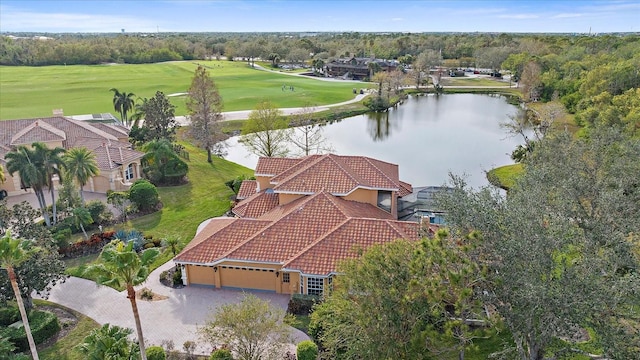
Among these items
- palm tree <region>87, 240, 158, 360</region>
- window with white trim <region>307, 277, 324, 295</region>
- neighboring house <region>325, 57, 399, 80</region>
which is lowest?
window with white trim <region>307, 277, 324, 295</region>

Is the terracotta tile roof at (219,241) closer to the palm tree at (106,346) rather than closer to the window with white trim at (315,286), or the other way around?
the window with white trim at (315,286)

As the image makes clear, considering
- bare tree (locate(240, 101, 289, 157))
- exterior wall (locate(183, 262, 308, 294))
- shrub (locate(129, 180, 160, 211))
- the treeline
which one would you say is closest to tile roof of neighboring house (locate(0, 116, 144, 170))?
shrub (locate(129, 180, 160, 211))

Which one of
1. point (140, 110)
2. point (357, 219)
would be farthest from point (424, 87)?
point (357, 219)

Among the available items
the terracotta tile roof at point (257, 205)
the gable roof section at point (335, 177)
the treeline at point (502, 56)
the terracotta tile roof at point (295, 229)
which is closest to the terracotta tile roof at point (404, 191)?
the gable roof section at point (335, 177)

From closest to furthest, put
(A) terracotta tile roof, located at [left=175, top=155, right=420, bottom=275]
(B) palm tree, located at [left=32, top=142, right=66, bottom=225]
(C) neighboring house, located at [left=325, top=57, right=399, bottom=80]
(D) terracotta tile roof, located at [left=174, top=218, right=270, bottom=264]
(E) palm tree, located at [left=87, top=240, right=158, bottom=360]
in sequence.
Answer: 1. (E) palm tree, located at [left=87, top=240, right=158, bottom=360]
2. (A) terracotta tile roof, located at [left=175, top=155, right=420, bottom=275]
3. (D) terracotta tile roof, located at [left=174, top=218, right=270, bottom=264]
4. (B) palm tree, located at [left=32, top=142, right=66, bottom=225]
5. (C) neighboring house, located at [left=325, top=57, right=399, bottom=80]

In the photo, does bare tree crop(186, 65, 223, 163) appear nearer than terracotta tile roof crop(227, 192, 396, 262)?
No

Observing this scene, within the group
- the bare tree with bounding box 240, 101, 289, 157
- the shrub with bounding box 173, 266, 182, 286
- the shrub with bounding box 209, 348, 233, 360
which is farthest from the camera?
the bare tree with bounding box 240, 101, 289, 157

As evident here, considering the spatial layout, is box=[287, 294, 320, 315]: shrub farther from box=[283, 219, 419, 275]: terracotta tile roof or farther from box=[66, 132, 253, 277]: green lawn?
box=[66, 132, 253, 277]: green lawn
